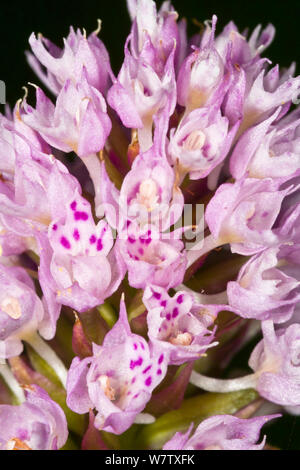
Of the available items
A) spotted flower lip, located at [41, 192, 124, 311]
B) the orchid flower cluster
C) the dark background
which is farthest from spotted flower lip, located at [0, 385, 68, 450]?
the dark background

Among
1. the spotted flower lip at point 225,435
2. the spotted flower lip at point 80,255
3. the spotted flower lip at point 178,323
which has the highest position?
the spotted flower lip at point 80,255

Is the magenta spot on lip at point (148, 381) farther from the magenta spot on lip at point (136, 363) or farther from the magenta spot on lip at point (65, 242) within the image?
the magenta spot on lip at point (65, 242)

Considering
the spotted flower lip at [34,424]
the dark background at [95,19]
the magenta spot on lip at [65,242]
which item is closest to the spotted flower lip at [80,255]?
the magenta spot on lip at [65,242]

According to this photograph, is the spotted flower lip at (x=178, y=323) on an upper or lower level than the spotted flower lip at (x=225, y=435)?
upper

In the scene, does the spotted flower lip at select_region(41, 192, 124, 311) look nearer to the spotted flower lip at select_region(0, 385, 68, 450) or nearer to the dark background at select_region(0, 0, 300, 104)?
the spotted flower lip at select_region(0, 385, 68, 450)

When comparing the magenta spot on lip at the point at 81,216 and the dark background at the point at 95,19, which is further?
the dark background at the point at 95,19

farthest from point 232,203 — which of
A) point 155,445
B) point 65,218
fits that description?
point 155,445

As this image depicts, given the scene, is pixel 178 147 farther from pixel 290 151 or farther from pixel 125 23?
pixel 125 23

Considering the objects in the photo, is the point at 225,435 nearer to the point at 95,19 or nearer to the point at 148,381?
the point at 148,381
